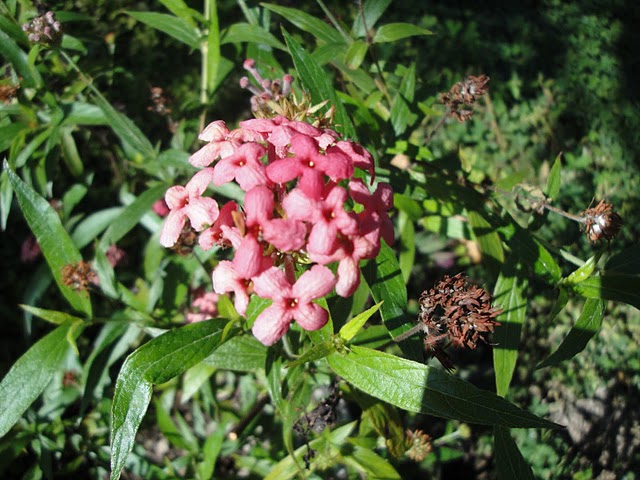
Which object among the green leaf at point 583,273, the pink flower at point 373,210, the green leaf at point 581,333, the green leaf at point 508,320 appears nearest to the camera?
the pink flower at point 373,210

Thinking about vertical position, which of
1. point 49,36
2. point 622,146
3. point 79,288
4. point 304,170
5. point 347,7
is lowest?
point 622,146

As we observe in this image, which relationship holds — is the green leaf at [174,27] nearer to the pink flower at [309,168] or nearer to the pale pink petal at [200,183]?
the pale pink petal at [200,183]

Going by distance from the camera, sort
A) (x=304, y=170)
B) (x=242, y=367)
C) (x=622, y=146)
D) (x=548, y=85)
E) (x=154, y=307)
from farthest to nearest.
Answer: (x=548, y=85) → (x=622, y=146) → (x=154, y=307) → (x=242, y=367) → (x=304, y=170)

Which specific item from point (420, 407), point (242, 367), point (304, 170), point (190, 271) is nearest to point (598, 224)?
point (420, 407)

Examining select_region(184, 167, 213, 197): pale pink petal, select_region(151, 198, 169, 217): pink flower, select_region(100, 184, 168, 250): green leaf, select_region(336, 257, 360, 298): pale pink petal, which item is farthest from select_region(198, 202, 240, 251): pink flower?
select_region(151, 198, 169, 217): pink flower

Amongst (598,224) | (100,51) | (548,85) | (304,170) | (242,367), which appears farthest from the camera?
(548,85)

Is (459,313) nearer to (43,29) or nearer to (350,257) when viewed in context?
(350,257)

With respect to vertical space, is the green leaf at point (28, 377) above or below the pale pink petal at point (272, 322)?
below

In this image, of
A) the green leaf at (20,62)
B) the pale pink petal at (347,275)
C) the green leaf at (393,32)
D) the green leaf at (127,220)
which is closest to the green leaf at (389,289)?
the pale pink petal at (347,275)

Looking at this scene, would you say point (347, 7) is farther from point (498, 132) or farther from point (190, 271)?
point (190, 271)
